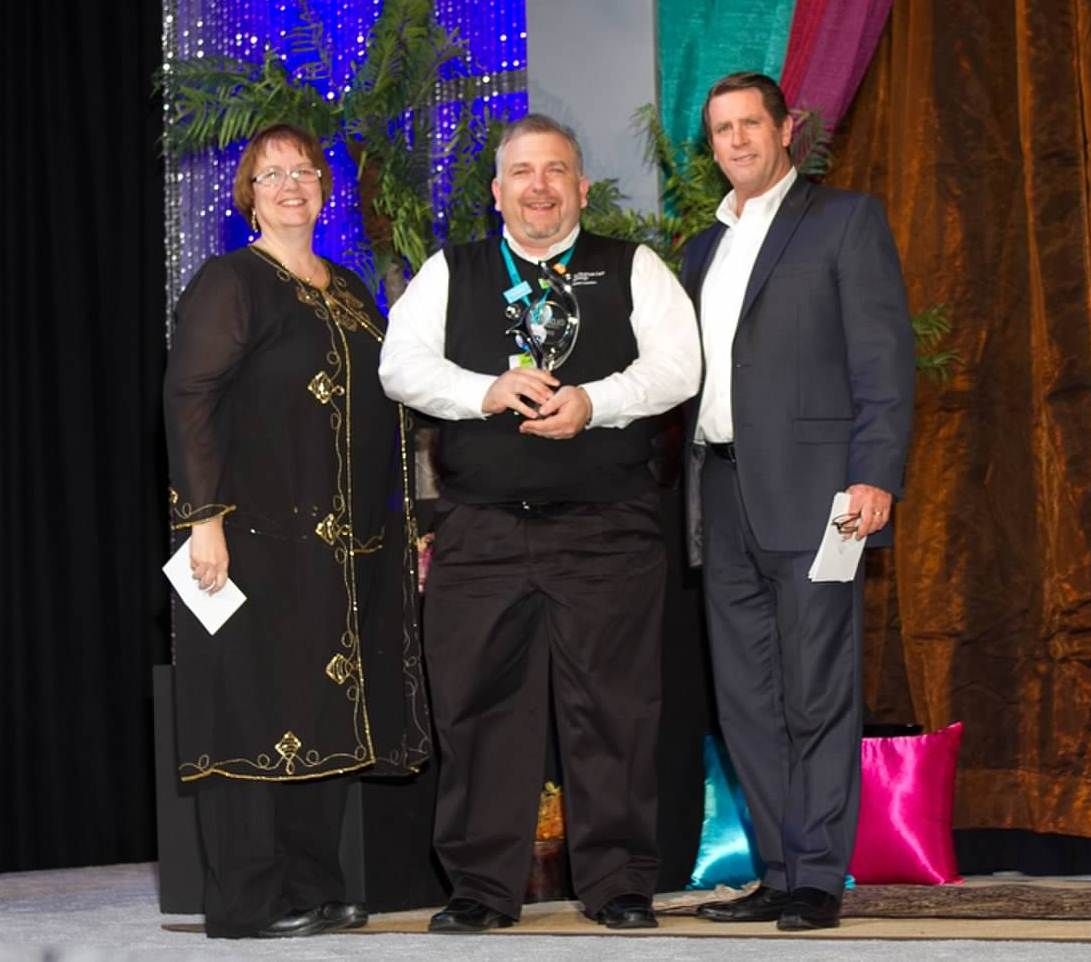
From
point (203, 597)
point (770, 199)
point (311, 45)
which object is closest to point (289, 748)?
point (203, 597)

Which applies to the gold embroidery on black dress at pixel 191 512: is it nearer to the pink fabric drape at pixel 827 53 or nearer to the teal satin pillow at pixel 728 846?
the teal satin pillow at pixel 728 846

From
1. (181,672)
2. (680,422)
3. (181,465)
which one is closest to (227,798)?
(181,672)

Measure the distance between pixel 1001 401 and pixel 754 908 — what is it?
165 cm

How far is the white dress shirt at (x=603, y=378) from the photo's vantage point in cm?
319

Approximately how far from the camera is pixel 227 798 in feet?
10.8

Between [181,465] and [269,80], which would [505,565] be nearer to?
[181,465]

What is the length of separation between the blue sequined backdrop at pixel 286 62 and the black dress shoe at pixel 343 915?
2.09 metres

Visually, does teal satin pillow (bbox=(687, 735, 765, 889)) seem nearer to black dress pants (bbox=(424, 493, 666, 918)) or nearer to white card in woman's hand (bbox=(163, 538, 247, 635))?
black dress pants (bbox=(424, 493, 666, 918))

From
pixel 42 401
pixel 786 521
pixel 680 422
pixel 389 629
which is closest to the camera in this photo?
A: pixel 786 521

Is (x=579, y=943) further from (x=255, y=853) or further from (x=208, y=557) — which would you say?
(x=208, y=557)

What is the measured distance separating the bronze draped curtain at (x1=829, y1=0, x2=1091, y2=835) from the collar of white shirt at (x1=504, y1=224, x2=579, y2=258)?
54.4 inches

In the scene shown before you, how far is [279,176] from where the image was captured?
334cm

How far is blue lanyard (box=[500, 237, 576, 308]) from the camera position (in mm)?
3252

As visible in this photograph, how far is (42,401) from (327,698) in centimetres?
260
